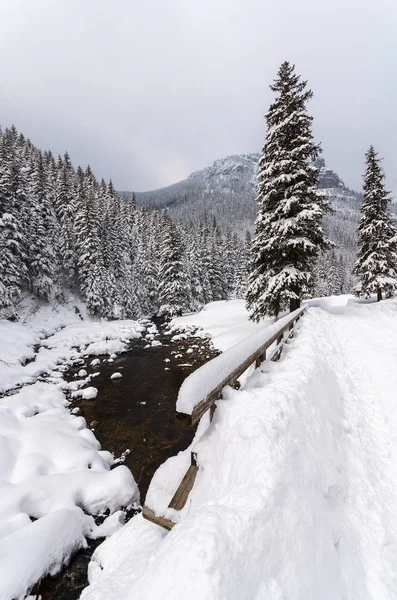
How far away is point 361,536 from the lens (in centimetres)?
265

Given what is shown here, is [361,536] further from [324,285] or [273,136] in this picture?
[324,285]

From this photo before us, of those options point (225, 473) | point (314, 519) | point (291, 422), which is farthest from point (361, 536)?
point (225, 473)

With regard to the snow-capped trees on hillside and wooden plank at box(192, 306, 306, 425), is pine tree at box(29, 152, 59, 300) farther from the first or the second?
wooden plank at box(192, 306, 306, 425)

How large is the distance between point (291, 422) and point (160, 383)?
9765 mm

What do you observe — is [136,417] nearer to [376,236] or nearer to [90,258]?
[376,236]

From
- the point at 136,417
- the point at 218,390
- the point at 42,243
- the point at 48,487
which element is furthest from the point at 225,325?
the point at 42,243

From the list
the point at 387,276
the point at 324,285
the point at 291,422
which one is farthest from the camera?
the point at 324,285

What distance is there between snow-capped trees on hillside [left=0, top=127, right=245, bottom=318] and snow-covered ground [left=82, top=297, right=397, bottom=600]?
26.6m

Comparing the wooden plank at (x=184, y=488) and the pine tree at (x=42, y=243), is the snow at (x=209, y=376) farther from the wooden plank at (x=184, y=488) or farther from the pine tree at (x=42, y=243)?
the pine tree at (x=42, y=243)

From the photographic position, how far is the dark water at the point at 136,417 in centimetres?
392

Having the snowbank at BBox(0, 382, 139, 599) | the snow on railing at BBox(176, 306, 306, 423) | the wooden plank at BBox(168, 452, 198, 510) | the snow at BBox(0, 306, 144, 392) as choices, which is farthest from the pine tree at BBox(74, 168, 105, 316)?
the wooden plank at BBox(168, 452, 198, 510)

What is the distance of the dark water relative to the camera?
392 cm

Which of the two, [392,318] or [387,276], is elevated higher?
[387,276]

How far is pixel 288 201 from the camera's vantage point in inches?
543
